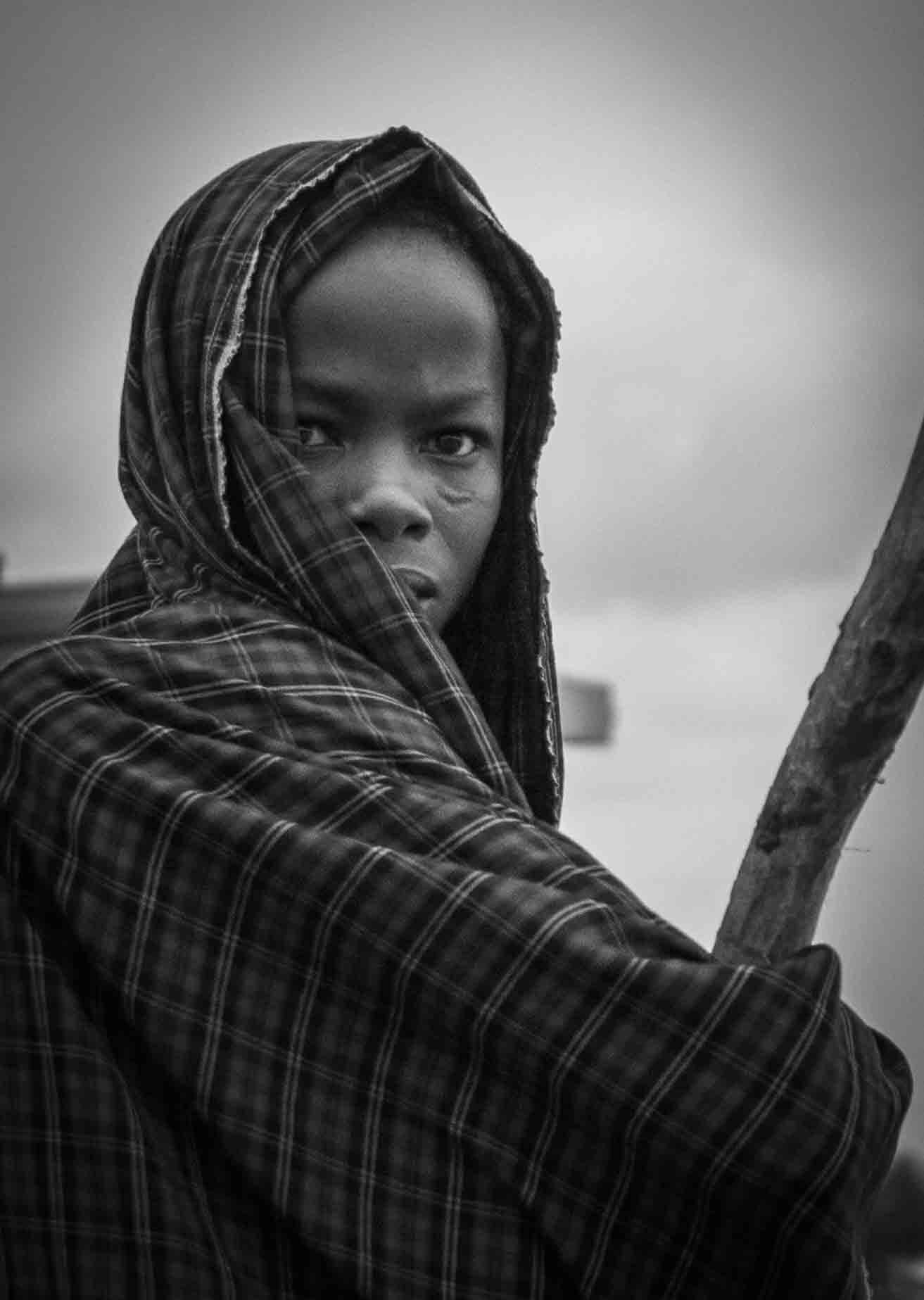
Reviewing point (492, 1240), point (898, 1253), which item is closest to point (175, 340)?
point (492, 1240)

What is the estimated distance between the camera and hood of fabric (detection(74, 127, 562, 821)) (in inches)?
49.9

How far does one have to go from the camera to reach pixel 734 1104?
1.02 meters

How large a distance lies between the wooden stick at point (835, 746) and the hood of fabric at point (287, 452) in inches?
8.8

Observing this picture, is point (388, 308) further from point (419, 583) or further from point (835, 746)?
point (835, 746)

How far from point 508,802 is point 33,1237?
1.31ft

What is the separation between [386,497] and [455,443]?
0.38 feet

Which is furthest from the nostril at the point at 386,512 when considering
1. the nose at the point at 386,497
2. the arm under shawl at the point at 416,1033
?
the arm under shawl at the point at 416,1033

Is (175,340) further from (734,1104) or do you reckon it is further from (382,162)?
(734,1104)

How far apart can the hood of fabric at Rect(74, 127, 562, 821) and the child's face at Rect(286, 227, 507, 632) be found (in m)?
0.03

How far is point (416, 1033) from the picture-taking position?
3.48ft

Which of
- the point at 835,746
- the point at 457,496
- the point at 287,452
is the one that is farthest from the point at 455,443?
the point at 835,746

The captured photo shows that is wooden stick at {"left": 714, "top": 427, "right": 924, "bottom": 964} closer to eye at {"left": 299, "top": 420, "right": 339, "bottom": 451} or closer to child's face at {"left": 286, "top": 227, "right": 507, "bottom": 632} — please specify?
child's face at {"left": 286, "top": 227, "right": 507, "bottom": 632}

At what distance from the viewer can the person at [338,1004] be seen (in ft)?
3.36

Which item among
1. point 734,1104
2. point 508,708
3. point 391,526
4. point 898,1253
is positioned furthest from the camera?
point 898,1253
